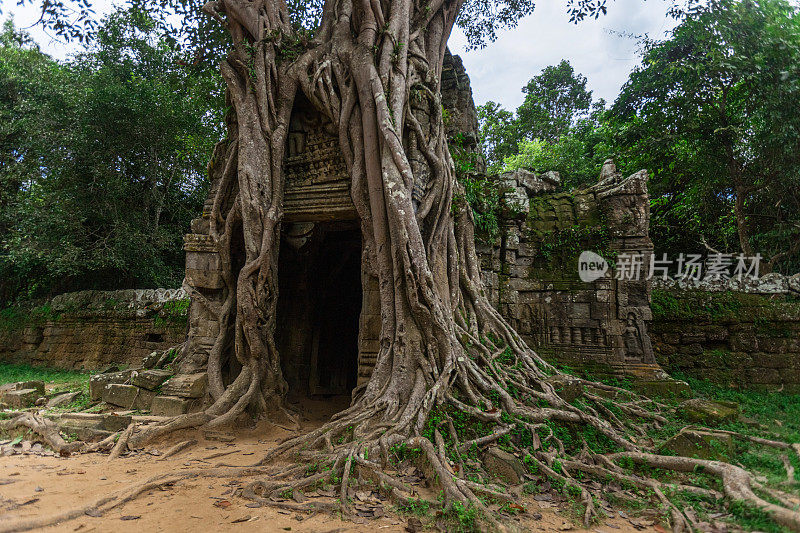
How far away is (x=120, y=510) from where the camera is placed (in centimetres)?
229

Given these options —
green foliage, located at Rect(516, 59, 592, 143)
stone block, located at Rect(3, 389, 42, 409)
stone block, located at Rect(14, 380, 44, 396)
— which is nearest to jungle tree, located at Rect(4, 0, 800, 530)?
stone block, located at Rect(3, 389, 42, 409)

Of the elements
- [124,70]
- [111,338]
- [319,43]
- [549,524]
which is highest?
[124,70]

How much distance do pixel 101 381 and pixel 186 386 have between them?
1.40m

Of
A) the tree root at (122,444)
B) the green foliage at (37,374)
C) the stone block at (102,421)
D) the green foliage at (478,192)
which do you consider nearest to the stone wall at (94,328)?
the green foliage at (37,374)

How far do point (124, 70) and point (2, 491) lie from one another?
32.9 feet

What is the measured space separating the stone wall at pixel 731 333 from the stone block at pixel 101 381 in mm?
7830

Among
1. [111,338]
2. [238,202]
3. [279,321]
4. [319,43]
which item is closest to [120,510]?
[238,202]

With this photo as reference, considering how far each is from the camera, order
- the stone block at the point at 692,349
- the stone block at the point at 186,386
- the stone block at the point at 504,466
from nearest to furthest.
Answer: the stone block at the point at 504,466, the stone block at the point at 186,386, the stone block at the point at 692,349

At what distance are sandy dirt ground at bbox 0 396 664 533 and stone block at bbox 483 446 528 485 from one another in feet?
0.66

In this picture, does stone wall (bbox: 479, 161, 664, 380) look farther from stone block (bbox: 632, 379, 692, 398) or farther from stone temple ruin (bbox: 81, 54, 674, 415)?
stone block (bbox: 632, 379, 692, 398)

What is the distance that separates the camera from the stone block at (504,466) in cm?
273

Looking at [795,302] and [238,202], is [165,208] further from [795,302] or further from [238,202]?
[795,302]

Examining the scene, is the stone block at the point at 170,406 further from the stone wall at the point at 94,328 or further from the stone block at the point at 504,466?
the stone wall at the point at 94,328

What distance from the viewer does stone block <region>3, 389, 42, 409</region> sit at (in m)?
4.62
